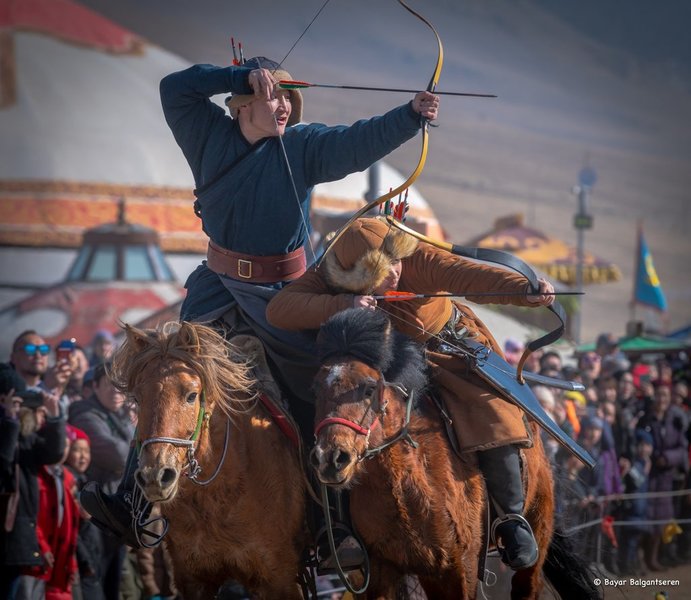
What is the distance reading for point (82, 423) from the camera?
7426 millimetres

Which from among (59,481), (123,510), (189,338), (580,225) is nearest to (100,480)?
(59,481)

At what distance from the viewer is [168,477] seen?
453cm

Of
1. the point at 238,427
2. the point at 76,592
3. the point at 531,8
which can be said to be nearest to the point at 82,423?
the point at 76,592

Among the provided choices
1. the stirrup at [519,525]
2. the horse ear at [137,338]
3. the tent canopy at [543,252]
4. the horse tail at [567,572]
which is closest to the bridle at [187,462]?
the horse ear at [137,338]

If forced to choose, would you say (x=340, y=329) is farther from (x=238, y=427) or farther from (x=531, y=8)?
(x=531, y=8)

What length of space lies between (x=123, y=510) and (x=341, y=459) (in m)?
1.23

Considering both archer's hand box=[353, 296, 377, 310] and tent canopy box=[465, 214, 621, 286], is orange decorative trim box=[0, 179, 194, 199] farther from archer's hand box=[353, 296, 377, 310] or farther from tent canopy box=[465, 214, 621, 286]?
archer's hand box=[353, 296, 377, 310]

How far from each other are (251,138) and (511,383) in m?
1.79

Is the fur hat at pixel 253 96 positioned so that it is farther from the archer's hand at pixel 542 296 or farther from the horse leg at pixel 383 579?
the horse leg at pixel 383 579

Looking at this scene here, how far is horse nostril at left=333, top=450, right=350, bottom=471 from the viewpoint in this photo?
465 centimetres

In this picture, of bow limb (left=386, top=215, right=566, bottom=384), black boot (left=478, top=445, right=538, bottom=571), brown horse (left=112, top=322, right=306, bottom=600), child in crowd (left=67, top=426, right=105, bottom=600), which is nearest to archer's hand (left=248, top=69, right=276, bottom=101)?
bow limb (left=386, top=215, right=566, bottom=384)

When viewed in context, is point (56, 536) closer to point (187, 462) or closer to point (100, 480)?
point (100, 480)

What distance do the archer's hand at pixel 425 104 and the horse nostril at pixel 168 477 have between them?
6.50 ft

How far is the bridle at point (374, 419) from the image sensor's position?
15.7 ft
